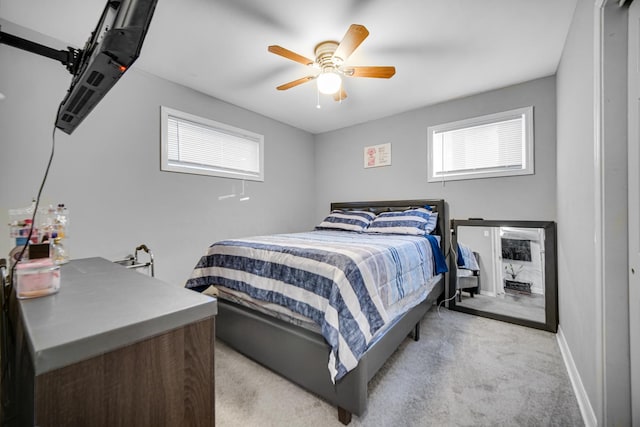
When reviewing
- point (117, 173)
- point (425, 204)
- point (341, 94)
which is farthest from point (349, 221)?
point (117, 173)

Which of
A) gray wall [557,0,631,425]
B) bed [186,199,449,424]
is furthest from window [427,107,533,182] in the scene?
bed [186,199,449,424]

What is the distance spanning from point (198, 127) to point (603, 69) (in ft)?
10.6

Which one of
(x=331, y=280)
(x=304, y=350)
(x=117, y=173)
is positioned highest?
(x=117, y=173)

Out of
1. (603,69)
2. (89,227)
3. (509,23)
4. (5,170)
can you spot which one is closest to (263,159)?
(89,227)

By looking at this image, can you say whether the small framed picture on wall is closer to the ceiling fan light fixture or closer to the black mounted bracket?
the ceiling fan light fixture

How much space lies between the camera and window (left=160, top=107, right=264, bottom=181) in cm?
274

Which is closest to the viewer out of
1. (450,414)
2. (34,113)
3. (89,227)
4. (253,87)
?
(450,414)

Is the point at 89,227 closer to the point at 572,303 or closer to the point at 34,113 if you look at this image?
the point at 34,113

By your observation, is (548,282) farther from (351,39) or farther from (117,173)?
(117,173)

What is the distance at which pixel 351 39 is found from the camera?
1.71 metres

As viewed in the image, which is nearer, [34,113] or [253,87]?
[34,113]

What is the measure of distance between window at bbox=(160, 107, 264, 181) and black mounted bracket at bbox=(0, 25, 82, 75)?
1575 mm

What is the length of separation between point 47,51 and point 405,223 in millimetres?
2870

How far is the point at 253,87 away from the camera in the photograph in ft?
9.36
